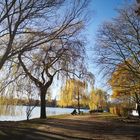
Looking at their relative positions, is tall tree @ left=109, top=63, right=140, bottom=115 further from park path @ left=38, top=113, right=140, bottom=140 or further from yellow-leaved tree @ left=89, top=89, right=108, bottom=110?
yellow-leaved tree @ left=89, top=89, right=108, bottom=110

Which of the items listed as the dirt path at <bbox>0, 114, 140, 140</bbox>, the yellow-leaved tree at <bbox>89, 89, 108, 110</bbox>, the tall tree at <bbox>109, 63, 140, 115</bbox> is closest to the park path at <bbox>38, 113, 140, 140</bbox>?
the dirt path at <bbox>0, 114, 140, 140</bbox>

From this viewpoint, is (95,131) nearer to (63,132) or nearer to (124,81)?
(63,132)

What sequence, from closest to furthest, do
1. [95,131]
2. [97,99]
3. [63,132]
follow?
[63,132] → [95,131] → [97,99]

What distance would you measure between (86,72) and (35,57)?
471cm

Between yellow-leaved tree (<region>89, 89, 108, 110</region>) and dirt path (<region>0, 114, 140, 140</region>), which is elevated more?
yellow-leaved tree (<region>89, 89, 108, 110</region>)

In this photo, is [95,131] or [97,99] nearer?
[95,131]

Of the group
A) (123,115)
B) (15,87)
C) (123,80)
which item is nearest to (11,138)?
(15,87)

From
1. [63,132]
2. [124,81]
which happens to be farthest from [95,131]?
[124,81]

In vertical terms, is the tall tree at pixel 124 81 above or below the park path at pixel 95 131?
above

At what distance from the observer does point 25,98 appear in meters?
27.9

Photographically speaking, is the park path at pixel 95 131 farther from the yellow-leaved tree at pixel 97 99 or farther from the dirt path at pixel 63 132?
the yellow-leaved tree at pixel 97 99

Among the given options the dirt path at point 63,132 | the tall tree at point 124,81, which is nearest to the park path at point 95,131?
the dirt path at point 63,132

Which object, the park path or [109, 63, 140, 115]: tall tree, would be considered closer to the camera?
the park path

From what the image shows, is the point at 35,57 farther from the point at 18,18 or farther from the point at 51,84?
the point at 18,18
